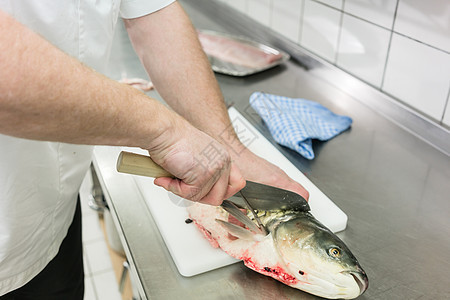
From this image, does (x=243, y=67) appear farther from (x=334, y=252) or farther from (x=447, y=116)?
(x=334, y=252)

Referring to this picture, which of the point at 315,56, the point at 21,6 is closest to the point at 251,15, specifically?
the point at 315,56

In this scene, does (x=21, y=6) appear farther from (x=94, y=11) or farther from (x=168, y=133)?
(x=168, y=133)

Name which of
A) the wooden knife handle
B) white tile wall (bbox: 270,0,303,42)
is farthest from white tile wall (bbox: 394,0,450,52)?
the wooden knife handle

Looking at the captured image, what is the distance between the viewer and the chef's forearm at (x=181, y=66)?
3.26 feet

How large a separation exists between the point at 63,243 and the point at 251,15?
128cm

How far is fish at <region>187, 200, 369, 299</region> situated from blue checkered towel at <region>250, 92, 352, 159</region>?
0.33m

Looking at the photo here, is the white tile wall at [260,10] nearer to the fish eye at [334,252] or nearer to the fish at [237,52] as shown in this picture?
the fish at [237,52]

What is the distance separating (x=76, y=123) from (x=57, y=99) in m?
0.04

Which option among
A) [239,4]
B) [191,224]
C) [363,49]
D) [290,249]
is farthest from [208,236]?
[239,4]

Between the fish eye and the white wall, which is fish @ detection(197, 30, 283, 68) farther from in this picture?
the fish eye

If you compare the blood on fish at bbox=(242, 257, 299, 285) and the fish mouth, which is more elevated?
the fish mouth

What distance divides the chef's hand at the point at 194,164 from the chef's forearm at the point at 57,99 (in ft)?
0.16

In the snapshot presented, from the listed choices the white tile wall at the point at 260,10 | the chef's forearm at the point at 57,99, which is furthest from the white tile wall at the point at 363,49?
the chef's forearm at the point at 57,99

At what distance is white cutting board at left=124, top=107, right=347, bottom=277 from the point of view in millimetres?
819
